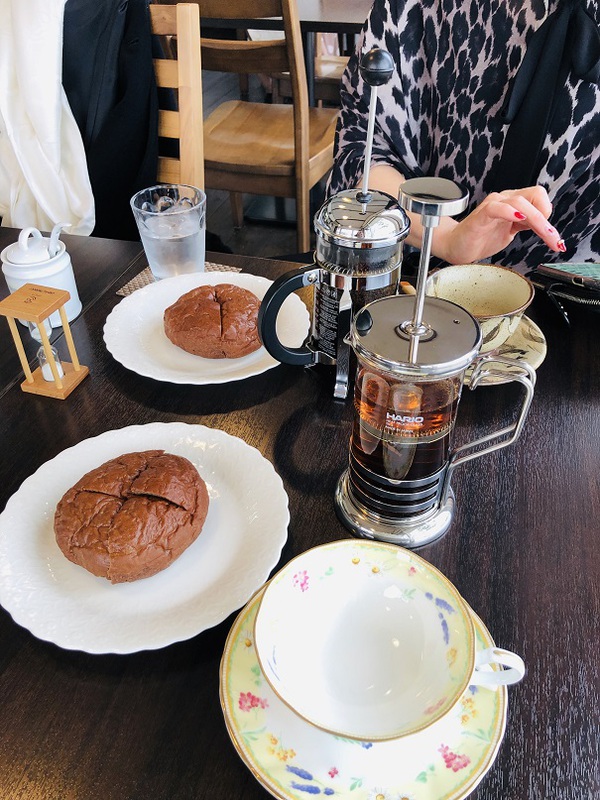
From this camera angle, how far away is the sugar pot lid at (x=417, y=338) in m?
0.47

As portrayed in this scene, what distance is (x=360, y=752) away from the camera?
419 millimetres

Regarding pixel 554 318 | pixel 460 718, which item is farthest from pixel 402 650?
pixel 554 318

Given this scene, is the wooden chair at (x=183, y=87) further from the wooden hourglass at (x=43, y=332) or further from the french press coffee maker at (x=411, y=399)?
the french press coffee maker at (x=411, y=399)

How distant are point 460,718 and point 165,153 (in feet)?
4.61

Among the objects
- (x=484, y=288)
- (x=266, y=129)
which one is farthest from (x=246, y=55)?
(x=484, y=288)

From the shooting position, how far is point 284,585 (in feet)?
1.48

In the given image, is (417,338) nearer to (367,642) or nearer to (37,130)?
(367,642)

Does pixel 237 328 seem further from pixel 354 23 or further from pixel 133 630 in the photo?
pixel 354 23

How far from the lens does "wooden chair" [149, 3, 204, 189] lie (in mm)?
1169

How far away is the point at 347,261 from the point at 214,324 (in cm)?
21

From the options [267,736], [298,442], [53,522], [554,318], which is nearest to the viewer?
[267,736]

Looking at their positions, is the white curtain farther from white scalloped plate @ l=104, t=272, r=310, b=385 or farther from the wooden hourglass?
the wooden hourglass

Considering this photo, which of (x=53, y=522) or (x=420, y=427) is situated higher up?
(x=420, y=427)

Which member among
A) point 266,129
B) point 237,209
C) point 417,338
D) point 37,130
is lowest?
point 237,209
